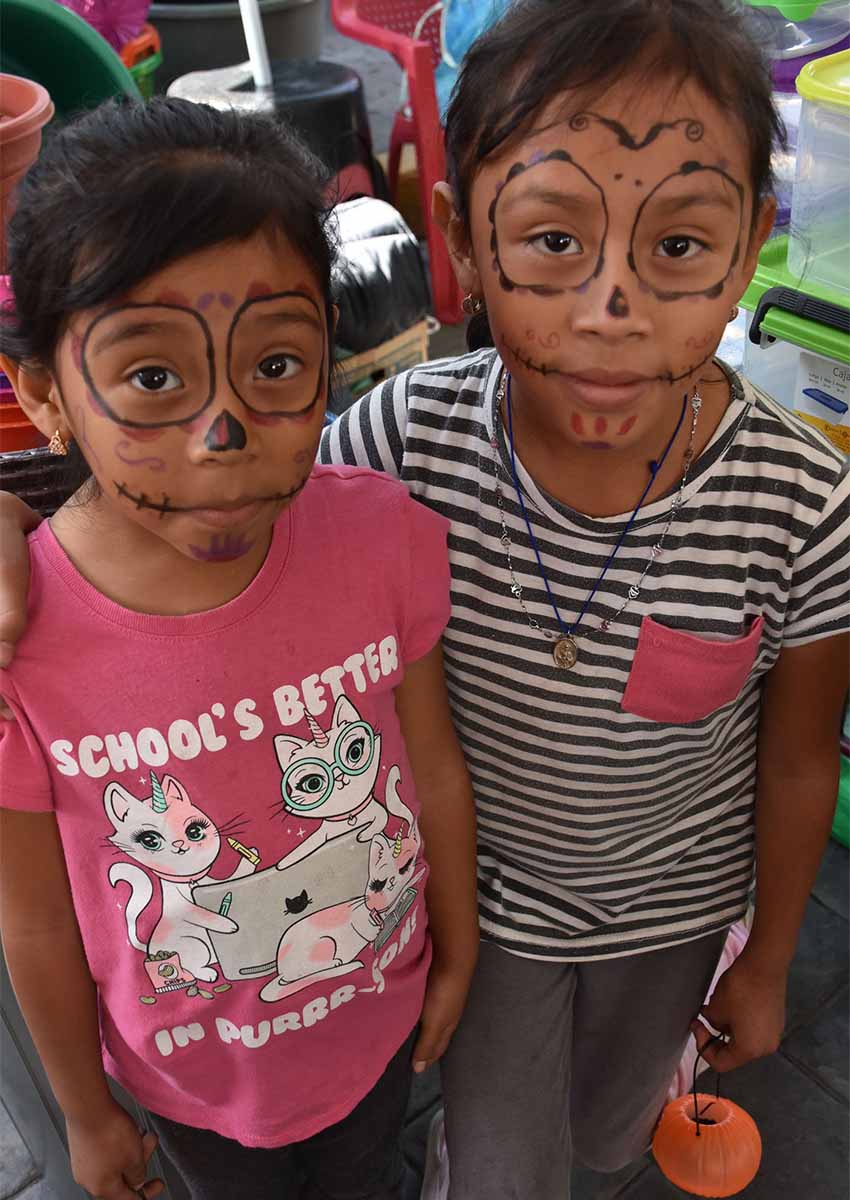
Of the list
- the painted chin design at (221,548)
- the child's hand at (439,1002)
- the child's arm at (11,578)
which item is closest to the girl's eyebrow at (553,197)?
the painted chin design at (221,548)

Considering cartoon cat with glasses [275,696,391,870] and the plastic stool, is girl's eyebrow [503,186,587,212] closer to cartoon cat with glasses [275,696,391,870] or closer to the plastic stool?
cartoon cat with glasses [275,696,391,870]

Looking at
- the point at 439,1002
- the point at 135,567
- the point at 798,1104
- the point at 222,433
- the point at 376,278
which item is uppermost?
the point at 222,433

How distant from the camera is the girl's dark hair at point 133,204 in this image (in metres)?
0.65

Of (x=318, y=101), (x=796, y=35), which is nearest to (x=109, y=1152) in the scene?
(x=796, y=35)

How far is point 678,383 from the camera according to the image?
0.80 meters

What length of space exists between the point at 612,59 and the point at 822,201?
777 millimetres

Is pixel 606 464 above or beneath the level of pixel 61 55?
beneath

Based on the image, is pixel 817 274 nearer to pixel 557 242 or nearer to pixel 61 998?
pixel 557 242

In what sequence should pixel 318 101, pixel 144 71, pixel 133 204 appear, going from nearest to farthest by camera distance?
pixel 133 204 → pixel 318 101 → pixel 144 71

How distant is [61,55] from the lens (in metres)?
1.68

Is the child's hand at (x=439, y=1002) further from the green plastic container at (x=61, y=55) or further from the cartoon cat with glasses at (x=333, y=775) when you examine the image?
the green plastic container at (x=61, y=55)

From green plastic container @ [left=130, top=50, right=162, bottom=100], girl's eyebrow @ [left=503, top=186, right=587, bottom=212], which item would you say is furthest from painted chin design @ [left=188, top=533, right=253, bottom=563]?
green plastic container @ [left=130, top=50, right=162, bottom=100]

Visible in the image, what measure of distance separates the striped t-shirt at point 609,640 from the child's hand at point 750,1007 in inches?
4.1

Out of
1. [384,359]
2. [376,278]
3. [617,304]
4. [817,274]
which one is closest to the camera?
[617,304]
